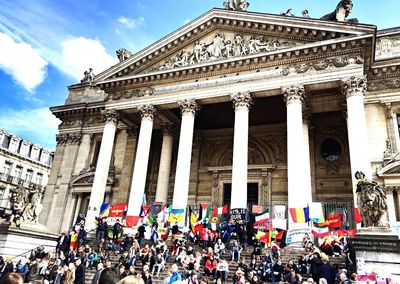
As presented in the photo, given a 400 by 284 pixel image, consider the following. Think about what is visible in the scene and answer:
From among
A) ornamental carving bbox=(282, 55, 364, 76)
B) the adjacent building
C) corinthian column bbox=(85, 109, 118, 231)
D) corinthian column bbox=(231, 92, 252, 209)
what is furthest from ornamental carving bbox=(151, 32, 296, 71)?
the adjacent building

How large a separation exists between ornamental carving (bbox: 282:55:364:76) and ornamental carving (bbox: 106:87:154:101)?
28.4 ft

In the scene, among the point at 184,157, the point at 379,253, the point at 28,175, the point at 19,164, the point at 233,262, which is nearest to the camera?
the point at 379,253

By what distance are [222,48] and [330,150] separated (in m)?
9.79

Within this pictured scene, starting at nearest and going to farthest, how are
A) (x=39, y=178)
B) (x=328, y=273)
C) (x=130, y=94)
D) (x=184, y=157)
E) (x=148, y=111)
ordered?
(x=328, y=273) → (x=184, y=157) → (x=148, y=111) → (x=130, y=94) → (x=39, y=178)

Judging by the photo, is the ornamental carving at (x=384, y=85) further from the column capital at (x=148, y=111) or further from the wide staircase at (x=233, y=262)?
the column capital at (x=148, y=111)

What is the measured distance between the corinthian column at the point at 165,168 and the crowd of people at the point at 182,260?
14.5 ft

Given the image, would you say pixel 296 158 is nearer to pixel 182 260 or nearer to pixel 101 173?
pixel 182 260

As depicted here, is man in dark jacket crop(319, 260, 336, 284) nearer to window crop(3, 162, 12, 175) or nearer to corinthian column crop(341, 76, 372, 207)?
corinthian column crop(341, 76, 372, 207)

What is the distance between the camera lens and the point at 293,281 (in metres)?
10.0

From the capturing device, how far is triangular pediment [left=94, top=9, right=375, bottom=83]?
17844 mm

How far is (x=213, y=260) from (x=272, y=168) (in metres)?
11.8

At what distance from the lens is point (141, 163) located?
2030 centimetres

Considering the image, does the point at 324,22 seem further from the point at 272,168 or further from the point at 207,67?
the point at 272,168

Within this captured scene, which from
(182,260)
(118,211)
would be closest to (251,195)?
(118,211)
